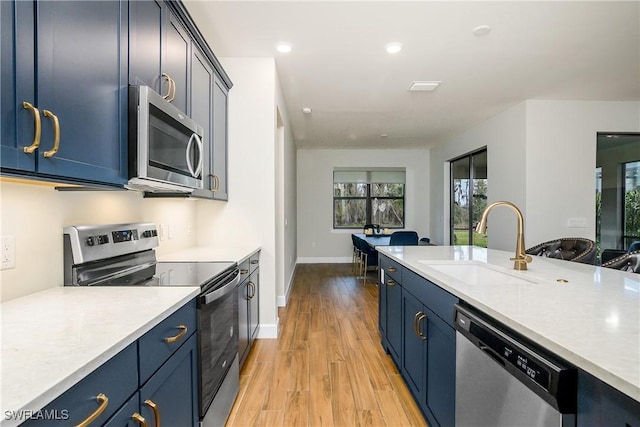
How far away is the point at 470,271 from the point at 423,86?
2.41m

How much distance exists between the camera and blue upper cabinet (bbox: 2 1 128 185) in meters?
0.82

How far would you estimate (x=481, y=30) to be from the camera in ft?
8.06

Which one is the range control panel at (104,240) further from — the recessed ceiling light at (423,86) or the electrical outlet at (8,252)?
the recessed ceiling light at (423,86)

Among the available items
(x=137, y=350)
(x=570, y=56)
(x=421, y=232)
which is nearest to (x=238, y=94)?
(x=137, y=350)

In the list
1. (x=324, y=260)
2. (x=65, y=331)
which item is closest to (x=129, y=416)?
(x=65, y=331)

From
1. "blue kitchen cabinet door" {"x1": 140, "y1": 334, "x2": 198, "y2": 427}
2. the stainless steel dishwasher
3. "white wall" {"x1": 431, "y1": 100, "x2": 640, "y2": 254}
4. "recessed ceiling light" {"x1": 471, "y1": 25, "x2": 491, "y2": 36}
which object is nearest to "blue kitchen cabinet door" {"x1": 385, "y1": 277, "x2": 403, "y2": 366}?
the stainless steel dishwasher

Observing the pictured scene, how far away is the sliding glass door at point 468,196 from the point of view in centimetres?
543

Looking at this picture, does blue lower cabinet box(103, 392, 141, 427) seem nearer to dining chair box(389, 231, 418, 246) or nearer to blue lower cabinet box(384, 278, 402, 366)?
blue lower cabinet box(384, 278, 402, 366)

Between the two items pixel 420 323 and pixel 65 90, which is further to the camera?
pixel 420 323

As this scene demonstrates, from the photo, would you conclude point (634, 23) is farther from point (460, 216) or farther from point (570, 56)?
point (460, 216)

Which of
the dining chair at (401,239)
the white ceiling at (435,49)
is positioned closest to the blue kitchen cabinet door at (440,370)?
the white ceiling at (435,49)

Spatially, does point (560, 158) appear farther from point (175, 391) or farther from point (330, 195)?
point (175, 391)

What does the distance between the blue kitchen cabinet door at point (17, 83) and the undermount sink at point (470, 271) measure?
5.91ft

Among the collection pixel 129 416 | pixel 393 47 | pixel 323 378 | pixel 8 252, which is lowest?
pixel 323 378
